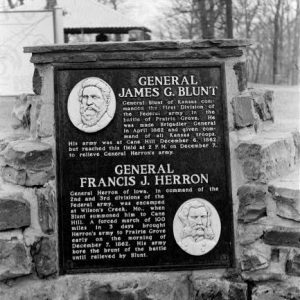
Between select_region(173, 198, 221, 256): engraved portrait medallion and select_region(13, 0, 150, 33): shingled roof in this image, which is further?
select_region(13, 0, 150, 33): shingled roof

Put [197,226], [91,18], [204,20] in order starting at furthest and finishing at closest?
[204,20] < [91,18] < [197,226]

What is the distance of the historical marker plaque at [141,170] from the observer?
10.4ft

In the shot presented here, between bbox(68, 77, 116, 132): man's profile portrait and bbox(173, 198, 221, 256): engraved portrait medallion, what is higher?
bbox(68, 77, 116, 132): man's profile portrait

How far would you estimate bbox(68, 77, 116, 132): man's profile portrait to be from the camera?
3215 mm

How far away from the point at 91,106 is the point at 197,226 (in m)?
0.95

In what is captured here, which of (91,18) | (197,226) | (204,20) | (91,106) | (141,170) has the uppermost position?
(204,20)

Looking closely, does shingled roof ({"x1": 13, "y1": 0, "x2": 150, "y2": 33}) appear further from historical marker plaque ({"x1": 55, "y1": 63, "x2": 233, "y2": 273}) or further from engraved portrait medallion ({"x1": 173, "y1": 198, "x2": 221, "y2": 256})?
engraved portrait medallion ({"x1": 173, "y1": 198, "x2": 221, "y2": 256})

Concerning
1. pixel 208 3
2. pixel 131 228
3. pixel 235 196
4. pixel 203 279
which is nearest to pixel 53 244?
pixel 131 228

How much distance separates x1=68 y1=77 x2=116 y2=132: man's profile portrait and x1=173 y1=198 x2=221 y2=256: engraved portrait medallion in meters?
0.71

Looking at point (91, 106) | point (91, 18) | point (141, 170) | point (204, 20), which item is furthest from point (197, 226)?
point (204, 20)

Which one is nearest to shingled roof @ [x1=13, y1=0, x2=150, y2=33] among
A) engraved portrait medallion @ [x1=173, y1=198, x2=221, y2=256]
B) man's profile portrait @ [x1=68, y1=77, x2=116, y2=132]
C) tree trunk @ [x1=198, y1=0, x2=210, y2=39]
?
tree trunk @ [x1=198, y1=0, x2=210, y2=39]

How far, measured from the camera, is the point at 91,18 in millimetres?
12641

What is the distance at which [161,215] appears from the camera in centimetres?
320

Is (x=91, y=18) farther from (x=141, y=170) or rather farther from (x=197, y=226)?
(x=197, y=226)
